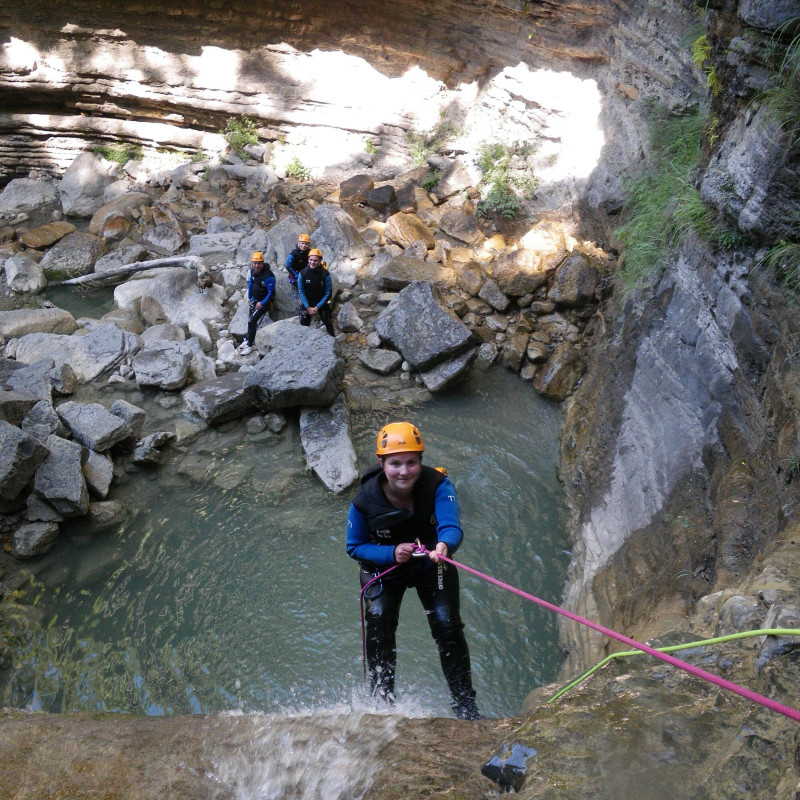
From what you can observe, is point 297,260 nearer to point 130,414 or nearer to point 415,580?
point 130,414

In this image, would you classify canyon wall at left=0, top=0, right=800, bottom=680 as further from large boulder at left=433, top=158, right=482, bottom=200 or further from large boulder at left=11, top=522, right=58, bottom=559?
large boulder at left=11, top=522, right=58, bottom=559

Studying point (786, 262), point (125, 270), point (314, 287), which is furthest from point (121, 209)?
point (786, 262)

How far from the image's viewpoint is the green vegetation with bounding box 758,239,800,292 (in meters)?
4.12

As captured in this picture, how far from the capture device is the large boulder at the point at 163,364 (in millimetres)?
8258

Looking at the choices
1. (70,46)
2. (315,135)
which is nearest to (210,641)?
(315,135)

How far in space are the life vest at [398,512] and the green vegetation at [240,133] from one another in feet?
39.8

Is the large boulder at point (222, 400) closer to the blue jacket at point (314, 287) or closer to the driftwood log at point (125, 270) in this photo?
the blue jacket at point (314, 287)

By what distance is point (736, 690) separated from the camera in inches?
75.7

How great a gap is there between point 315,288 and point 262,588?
4.48 meters

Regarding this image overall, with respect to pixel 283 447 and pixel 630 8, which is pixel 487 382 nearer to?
pixel 283 447

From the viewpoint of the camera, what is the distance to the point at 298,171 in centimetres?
1331

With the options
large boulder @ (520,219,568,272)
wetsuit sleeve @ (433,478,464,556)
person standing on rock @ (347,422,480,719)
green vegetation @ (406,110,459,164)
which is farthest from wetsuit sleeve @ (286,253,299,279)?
wetsuit sleeve @ (433,478,464,556)

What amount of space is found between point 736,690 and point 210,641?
4388 mm

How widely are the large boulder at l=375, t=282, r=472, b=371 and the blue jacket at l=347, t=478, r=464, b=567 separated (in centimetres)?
452
